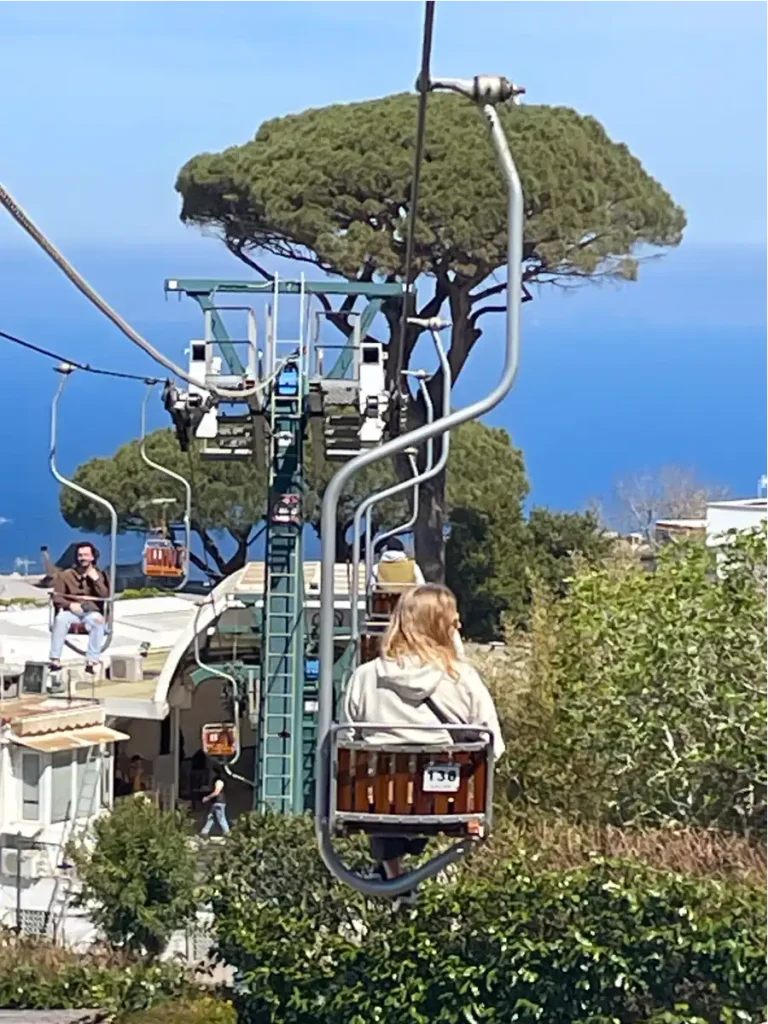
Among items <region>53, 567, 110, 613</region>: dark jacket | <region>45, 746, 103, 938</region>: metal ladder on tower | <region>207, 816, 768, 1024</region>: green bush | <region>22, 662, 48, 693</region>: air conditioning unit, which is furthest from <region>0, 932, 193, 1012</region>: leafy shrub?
<region>22, 662, 48, 693</region>: air conditioning unit

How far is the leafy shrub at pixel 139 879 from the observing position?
12.9m

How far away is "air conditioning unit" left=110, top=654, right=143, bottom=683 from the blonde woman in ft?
50.6

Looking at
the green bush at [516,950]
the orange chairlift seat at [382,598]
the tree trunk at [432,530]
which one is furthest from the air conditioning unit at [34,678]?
the tree trunk at [432,530]

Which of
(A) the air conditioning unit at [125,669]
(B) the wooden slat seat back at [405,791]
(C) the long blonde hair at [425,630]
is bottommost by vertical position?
(A) the air conditioning unit at [125,669]

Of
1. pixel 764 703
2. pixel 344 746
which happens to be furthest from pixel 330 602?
pixel 764 703

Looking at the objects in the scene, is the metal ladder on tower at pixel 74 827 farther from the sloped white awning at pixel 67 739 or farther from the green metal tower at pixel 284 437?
the green metal tower at pixel 284 437

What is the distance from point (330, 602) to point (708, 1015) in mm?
7171

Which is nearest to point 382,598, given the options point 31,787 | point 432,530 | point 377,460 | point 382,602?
point 382,602

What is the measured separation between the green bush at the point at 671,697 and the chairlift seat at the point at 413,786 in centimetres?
732

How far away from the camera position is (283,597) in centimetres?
1289

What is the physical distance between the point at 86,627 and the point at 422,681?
7.12 metres

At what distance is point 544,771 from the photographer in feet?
45.3

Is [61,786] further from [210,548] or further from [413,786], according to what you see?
[210,548]

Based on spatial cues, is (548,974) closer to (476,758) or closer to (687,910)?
(687,910)
